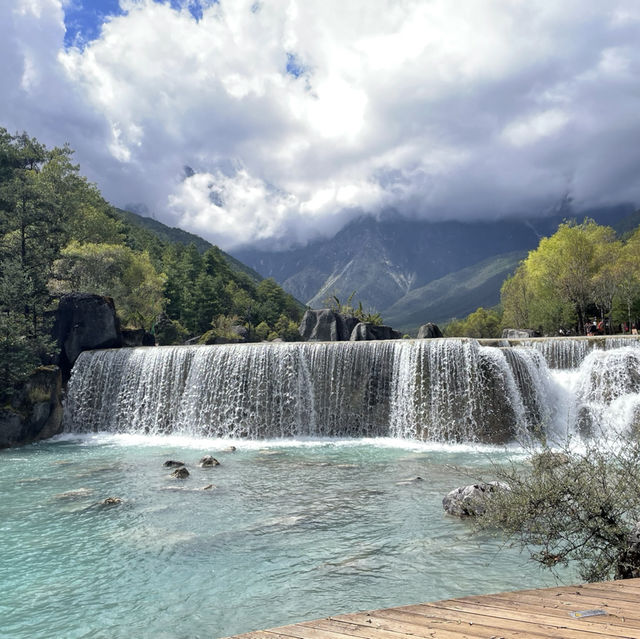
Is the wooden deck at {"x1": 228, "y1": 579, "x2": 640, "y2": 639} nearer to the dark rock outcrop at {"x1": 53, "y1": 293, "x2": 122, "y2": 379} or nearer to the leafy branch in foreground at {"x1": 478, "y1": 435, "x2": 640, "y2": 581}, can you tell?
the leafy branch in foreground at {"x1": 478, "y1": 435, "x2": 640, "y2": 581}

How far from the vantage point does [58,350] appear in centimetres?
2602

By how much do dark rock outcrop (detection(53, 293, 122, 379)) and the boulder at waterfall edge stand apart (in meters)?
23.1

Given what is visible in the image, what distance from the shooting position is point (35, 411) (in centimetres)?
2225

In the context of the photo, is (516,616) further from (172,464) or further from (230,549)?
(172,464)

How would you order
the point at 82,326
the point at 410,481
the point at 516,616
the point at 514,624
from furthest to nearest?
1. the point at 82,326
2. the point at 410,481
3. the point at 516,616
4. the point at 514,624

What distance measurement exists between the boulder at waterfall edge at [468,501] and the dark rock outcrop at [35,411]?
18573 millimetres

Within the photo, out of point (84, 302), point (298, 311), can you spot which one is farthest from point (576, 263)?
point (298, 311)

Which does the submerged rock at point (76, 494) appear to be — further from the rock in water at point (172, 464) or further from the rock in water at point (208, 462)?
the rock in water at point (208, 462)

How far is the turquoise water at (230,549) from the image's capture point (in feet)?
22.3

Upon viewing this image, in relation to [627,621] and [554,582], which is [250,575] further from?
[627,621]

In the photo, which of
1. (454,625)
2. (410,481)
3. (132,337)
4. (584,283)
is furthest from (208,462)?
(584,283)

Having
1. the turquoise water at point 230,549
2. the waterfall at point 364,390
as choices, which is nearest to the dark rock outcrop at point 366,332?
the waterfall at point 364,390

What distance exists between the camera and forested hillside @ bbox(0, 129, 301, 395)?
2636cm

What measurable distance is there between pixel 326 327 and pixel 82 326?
2438 centimetres
